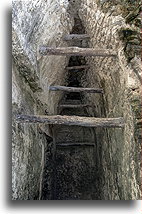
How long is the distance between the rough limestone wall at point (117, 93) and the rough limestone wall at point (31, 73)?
41cm

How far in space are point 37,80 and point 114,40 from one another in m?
0.80

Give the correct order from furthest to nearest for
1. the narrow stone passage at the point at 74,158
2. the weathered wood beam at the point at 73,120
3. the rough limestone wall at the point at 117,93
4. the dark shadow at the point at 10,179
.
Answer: the narrow stone passage at the point at 74,158 < the weathered wood beam at the point at 73,120 < the rough limestone wall at the point at 117,93 < the dark shadow at the point at 10,179

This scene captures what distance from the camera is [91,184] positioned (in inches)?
184

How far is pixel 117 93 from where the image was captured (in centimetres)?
265

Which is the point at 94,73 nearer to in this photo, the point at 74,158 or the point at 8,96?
the point at 8,96

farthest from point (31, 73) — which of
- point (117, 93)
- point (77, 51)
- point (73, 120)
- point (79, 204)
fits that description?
point (79, 204)

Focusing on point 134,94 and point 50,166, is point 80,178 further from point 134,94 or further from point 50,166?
point 134,94

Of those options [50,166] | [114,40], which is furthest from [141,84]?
[50,166]

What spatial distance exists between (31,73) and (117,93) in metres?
0.83

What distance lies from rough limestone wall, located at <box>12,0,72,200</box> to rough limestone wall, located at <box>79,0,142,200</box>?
41cm

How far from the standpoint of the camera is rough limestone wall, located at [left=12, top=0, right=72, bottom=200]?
7.23ft

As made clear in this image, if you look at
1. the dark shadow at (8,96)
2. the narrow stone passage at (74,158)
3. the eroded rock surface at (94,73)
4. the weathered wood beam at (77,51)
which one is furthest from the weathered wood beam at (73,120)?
→ the narrow stone passage at (74,158)

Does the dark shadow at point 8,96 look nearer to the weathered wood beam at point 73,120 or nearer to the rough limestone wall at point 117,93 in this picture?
the weathered wood beam at point 73,120

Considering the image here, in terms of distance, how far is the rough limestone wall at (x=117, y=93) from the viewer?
7.17 feet
